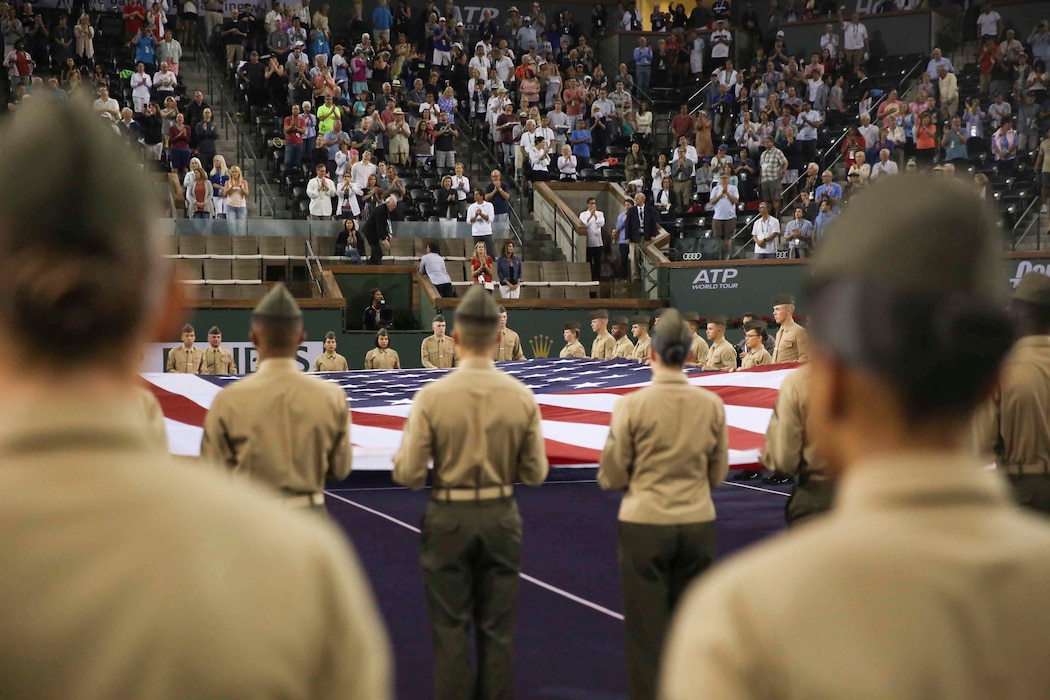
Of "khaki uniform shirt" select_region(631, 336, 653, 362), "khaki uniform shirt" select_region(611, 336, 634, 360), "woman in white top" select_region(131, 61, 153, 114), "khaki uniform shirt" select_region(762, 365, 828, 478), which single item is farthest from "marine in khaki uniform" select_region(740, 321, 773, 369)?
"woman in white top" select_region(131, 61, 153, 114)

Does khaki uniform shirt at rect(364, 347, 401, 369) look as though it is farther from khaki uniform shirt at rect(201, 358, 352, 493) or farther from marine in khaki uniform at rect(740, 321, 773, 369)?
khaki uniform shirt at rect(201, 358, 352, 493)

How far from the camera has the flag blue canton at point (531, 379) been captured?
1074 centimetres

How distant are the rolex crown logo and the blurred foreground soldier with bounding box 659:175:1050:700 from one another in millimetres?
17154

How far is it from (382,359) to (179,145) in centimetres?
624

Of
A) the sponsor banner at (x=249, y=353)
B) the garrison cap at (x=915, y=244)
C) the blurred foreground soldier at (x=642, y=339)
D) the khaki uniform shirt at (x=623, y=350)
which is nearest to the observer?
the garrison cap at (x=915, y=244)

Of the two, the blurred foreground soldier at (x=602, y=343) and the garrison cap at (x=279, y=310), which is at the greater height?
the garrison cap at (x=279, y=310)

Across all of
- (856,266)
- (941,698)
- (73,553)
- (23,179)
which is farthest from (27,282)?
(941,698)

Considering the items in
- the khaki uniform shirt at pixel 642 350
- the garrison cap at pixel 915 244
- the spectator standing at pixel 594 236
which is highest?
the spectator standing at pixel 594 236

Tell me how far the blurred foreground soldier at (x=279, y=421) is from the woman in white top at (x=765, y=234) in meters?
14.9

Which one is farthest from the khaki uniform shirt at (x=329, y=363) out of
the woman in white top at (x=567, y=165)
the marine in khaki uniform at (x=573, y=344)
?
the woman in white top at (x=567, y=165)

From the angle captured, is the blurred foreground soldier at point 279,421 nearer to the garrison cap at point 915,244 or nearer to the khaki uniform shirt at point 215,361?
the garrison cap at point 915,244

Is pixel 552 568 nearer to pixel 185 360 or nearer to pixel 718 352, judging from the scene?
pixel 718 352

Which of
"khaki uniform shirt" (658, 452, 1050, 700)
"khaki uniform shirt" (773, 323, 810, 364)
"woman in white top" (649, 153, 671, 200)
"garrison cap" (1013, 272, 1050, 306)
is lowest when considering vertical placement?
"khaki uniform shirt" (773, 323, 810, 364)

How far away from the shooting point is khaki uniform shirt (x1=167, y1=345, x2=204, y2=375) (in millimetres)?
14586
